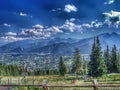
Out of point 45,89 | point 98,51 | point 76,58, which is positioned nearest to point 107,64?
point 98,51

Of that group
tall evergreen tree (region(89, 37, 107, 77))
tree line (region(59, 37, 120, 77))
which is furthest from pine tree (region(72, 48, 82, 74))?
tall evergreen tree (region(89, 37, 107, 77))

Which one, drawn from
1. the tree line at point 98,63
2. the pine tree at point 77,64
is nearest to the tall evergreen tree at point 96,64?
the tree line at point 98,63

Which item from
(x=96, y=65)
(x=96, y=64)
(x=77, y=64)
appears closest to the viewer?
(x=96, y=64)

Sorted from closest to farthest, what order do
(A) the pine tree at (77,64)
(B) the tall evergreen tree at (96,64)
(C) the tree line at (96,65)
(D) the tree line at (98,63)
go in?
(B) the tall evergreen tree at (96,64)
(D) the tree line at (98,63)
(C) the tree line at (96,65)
(A) the pine tree at (77,64)

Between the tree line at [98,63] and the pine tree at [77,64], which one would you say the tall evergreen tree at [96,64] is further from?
the pine tree at [77,64]

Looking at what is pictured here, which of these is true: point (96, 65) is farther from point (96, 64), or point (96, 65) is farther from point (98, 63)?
point (98, 63)

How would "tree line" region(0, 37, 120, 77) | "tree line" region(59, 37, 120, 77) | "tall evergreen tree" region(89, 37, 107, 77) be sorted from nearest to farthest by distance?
1. "tall evergreen tree" region(89, 37, 107, 77)
2. "tree line" region(59, 37, 120, 77)
3. "tree line" region(0, 37, 120, 77)

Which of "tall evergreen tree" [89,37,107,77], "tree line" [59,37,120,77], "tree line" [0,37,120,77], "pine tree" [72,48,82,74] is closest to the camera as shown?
"tall evergreen tree" [89,37,107,77]

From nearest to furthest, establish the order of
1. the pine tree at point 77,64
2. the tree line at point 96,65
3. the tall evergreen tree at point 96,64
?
the tall evergreen tree at point 96,64, the tree line at point 96,65, the pine tree at point 77,64

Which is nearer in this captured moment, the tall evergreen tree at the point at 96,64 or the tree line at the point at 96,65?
the tall evergreen tree at the point at 96,64

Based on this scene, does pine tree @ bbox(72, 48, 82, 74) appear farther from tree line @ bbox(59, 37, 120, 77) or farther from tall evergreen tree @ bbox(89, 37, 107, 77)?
tall evergreen tree @ bbox(89, 37, 107, 77)

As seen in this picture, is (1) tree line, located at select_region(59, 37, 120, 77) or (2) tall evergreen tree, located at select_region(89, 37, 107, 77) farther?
(1) tree line, located at select_region(59, 37, 120, 77)

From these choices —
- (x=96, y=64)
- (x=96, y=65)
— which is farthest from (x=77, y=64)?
(x=96, y=64)

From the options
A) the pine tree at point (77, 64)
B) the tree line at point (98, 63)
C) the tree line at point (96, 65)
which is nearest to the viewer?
the tree line at point (98, 63)
